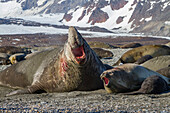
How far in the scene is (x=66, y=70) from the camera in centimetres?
414

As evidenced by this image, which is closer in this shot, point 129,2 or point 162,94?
point 162,94

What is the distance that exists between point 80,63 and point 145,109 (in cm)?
144

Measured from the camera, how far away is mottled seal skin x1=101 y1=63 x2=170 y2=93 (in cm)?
396

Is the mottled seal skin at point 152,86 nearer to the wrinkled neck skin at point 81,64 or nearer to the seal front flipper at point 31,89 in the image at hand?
the wrinkled neck skin at point 81,64

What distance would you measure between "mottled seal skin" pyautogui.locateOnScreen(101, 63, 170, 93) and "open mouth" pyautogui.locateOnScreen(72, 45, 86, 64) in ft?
1.32

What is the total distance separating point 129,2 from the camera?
11112cm

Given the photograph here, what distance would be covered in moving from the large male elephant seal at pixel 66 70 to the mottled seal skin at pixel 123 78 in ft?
1.00

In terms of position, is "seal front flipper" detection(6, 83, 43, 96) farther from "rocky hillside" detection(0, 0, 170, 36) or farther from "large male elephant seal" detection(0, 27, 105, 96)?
"rocky hillside" detection(0, 0, 170, 36)

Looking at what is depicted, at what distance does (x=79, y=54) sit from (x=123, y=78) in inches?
32.9

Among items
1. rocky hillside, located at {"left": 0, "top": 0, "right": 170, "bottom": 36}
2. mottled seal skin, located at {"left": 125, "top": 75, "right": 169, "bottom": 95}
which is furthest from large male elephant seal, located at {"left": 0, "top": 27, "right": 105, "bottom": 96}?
rocky hillside, located at {"left": 0, "top": 0, "right": 170, "bottom": 36}

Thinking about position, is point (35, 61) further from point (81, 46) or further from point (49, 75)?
point (81, 46)

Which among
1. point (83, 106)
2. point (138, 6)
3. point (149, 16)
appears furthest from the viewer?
point (138, 6)

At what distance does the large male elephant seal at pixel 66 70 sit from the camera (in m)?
3.82

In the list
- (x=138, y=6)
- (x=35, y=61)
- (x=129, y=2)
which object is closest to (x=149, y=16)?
(x=138, y=6)
